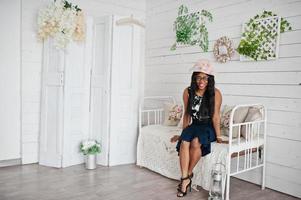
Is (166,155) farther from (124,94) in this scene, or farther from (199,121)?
(124,94)

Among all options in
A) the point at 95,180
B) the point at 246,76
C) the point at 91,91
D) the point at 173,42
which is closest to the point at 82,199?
the point at 95,180

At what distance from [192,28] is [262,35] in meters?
1.02

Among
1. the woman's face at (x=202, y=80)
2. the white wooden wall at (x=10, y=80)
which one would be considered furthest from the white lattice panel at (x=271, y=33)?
the white wooden wall at (x=10, y=80)

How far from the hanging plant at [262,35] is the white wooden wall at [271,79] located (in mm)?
61

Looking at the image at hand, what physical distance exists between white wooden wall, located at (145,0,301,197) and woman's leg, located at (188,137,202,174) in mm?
805

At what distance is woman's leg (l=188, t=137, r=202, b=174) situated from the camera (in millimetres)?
2754

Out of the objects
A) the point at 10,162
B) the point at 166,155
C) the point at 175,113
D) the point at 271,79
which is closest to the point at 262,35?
the point at 271,79

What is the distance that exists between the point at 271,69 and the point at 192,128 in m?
1.03

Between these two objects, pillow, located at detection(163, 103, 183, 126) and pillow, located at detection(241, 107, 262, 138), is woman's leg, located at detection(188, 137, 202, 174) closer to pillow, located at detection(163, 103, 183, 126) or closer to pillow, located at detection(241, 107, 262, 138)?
pillow, located at detection(241, 107, 262, 138)

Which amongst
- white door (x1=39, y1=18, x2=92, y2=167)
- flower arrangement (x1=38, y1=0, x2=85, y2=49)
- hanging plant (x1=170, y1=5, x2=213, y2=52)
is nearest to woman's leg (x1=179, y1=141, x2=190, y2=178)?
hanging plant (x1=170, y1=5, x2=213, y2=52)

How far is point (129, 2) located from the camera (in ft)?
14.6

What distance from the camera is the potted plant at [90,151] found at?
346 centimetres

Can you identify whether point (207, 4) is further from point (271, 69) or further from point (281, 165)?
point (281, 165)

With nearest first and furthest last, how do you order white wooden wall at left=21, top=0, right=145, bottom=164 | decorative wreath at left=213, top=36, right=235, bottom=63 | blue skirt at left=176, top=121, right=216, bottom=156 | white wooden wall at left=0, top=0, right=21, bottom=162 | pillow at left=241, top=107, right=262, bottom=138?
1. blue skirt at left=176, top=121, right=216, bottom=156
2. pillow at left=241, top=107, right=262, bottom=138
3. decorative wreath at left=213, top=36, right=235, bottom=63
4. white wooden wall at left=0, top=0, right=21, bottom=162
5. white wooden wall at left=21, top=0, right=145, bottom=164
